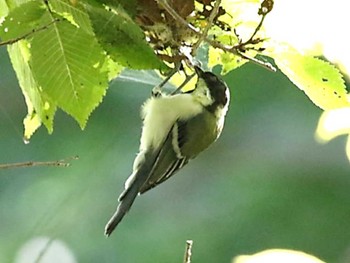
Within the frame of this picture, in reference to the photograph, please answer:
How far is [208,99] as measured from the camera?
80cm

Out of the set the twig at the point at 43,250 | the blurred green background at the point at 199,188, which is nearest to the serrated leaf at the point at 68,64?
the twig at the point at 43,250

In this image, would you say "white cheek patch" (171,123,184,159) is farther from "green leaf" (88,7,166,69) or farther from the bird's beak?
"green leaf" (88,7,166,69)

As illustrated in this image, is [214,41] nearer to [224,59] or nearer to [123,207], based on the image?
[224,59]

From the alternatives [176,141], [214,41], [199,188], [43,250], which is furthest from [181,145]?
[199,188]

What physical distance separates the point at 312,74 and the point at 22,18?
0.21 m

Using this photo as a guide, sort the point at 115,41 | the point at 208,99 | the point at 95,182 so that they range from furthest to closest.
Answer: the point at 95,182
the point at 208,99
the point at 115,41

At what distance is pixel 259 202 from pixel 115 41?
1.27m

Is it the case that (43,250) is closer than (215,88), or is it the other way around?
(215,88)

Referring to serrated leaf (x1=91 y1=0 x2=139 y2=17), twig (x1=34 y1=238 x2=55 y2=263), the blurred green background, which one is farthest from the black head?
the blurred green background

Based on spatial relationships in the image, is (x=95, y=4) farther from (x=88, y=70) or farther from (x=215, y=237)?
(x=215, y=237)

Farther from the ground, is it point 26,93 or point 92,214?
point 26,93

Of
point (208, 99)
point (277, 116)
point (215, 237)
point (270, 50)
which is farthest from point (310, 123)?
point (270, 50)

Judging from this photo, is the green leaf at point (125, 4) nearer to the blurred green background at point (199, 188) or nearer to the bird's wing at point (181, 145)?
the bird's wing at point (181, 145)

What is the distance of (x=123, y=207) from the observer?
77 cm
